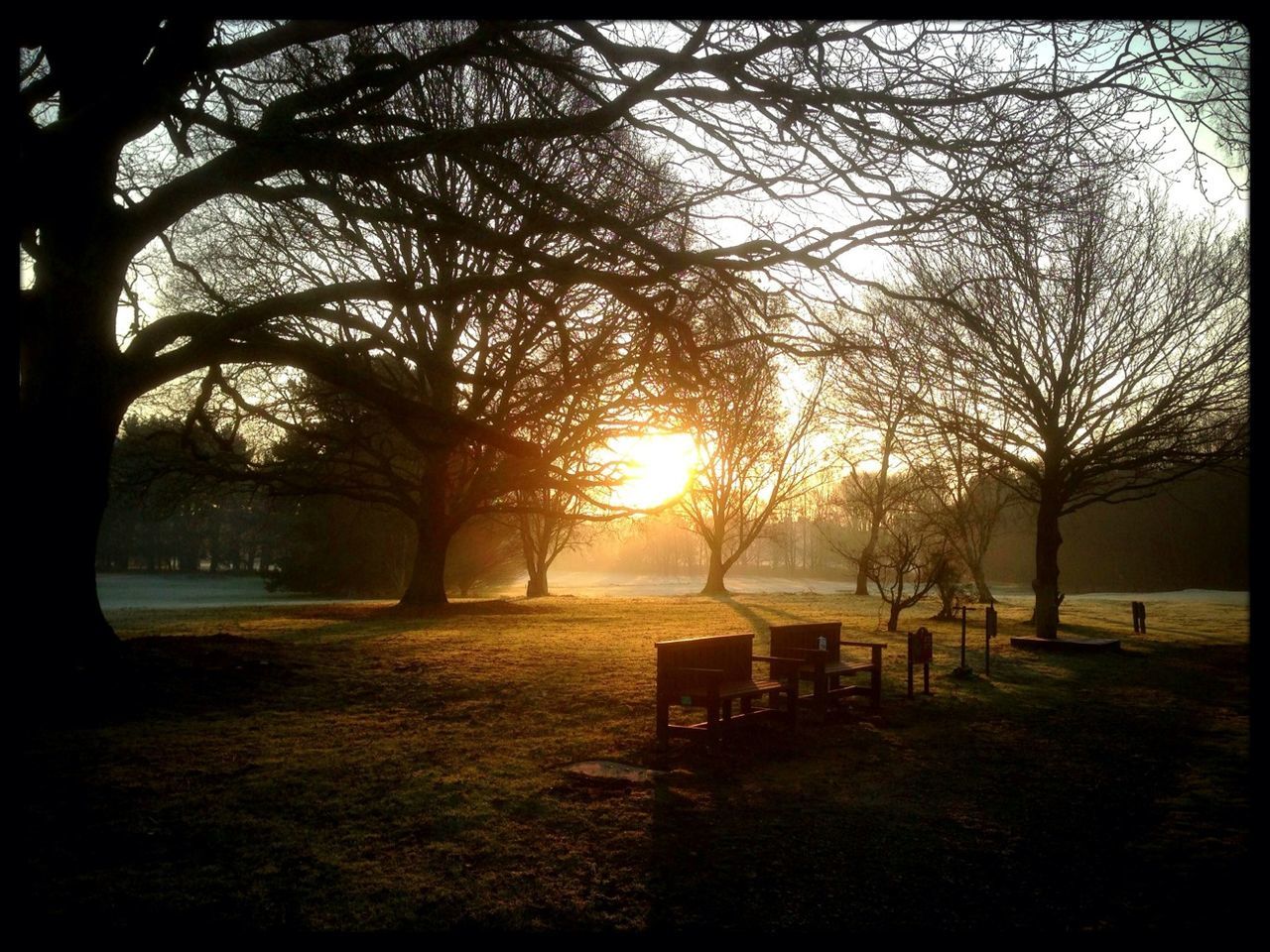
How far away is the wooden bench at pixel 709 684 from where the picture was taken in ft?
25.1

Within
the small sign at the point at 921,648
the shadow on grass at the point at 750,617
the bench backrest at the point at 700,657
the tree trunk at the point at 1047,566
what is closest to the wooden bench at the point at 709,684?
the bench backrest at the point at 700,657

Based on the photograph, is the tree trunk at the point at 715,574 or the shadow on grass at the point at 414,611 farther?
the tree trunk at the point at 715,574

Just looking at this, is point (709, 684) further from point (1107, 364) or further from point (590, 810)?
point (1107, 364)

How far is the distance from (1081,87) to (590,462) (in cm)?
1525

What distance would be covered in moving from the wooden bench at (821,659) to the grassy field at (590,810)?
412 mm

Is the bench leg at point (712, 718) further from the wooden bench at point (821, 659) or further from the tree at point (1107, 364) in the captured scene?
the tree at point (1107, 364)

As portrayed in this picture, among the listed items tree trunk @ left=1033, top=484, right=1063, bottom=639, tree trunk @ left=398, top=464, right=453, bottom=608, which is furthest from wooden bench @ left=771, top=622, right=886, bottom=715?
tree trunk @ left=398, top=464, right=453, bottom=608

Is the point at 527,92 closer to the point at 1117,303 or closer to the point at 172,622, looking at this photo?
the point at 1117,303

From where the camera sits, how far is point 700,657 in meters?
8.12

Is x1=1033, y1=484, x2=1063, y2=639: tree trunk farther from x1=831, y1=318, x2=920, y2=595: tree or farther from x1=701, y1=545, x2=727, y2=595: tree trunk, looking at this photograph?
x1=701, y1=545, x2=727, y2=595: tree trunk

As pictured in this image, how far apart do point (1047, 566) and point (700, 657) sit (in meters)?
14.6

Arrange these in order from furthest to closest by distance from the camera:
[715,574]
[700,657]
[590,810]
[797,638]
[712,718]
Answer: [715,574] < [797,638] < [700,657] < [712,718] < [590,810]

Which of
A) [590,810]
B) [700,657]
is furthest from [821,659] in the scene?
[590,810]

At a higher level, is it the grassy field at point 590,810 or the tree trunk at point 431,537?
the tree trunk at point 431,537
